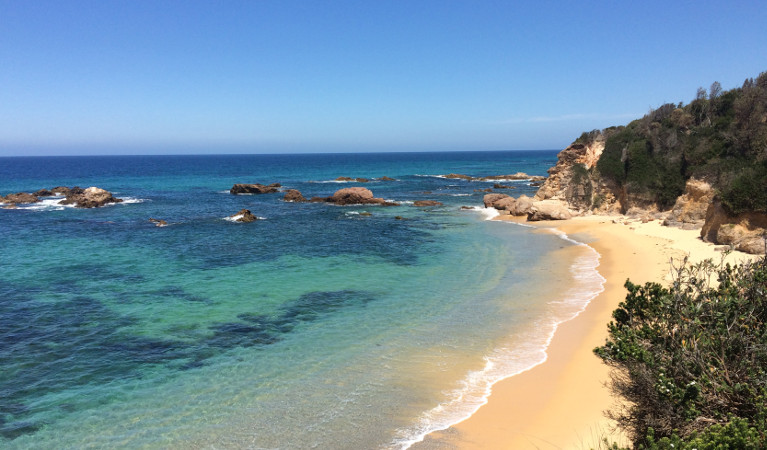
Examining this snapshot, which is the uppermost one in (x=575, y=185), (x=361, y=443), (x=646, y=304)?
(x=575, y=185)

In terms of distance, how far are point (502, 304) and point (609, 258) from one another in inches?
391

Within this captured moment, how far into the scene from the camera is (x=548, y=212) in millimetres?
37219

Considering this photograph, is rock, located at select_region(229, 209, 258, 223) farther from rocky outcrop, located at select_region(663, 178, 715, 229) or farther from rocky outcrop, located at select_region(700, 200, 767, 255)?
rocky outcrop, located at select_region(700, 200, 767, 255)

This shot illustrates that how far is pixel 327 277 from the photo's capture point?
810 inches

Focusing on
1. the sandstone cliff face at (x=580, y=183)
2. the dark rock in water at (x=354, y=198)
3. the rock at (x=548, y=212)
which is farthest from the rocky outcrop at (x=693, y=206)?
the dark rock in water at (x=354, y=198)

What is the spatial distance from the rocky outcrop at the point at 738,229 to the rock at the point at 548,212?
14.0 metres

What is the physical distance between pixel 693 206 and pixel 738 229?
263 inches

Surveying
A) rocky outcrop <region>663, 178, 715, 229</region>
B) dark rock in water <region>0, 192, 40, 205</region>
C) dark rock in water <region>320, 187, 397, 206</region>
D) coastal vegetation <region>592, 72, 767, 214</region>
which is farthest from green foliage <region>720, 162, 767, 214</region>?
dark rock in water <region>0, 192, 40, 205</region>

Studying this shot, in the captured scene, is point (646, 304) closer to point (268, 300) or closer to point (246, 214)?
point (268, 300)

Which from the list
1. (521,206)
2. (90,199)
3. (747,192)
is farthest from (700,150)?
(90,199)

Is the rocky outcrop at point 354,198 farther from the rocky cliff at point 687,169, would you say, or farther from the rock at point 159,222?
the rock at point 159,222

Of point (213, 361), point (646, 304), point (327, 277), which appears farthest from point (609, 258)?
point (213, 361)

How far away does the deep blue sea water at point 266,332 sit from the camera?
9.49m

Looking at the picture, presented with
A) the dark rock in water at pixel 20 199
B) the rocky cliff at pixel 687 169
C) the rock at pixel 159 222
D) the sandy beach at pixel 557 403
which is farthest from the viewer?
the dark rock in water at pixel 20 199
